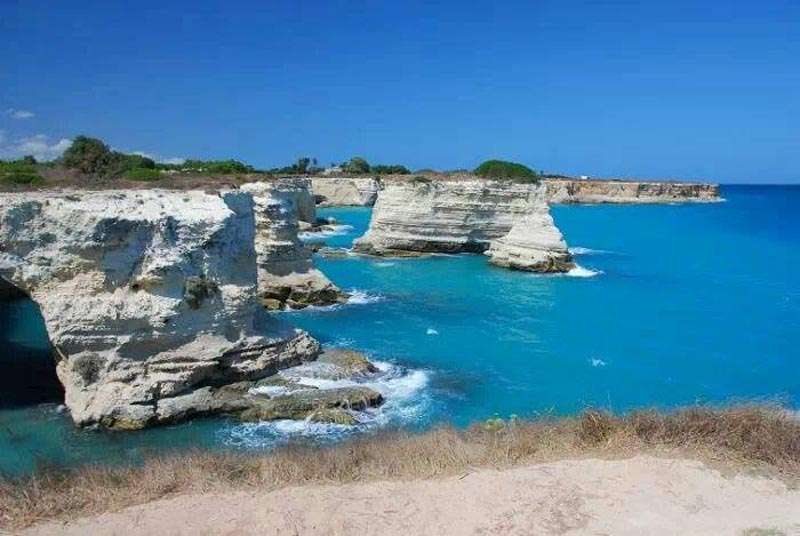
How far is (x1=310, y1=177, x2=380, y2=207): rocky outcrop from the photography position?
9131 cm

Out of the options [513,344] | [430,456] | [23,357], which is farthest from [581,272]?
[430,456]

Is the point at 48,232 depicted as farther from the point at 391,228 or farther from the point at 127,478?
the point at 391,228

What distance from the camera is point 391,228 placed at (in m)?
46.5

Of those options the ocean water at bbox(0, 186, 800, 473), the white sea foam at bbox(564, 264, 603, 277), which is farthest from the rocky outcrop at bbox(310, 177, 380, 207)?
the white sea foam at bbox(564, 264, 603, 277)

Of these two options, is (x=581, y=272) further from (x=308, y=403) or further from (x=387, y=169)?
(x=387, y=169)

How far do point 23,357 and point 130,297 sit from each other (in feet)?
22.1

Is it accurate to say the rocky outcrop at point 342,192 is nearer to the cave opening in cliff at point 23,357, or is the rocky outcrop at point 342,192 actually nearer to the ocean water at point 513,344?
the ocean water at point 513,344

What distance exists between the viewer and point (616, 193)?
124562 mm

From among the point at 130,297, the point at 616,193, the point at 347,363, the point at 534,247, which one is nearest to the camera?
A: the point at 130,297

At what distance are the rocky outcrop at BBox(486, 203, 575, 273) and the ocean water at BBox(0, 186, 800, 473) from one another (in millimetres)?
1493

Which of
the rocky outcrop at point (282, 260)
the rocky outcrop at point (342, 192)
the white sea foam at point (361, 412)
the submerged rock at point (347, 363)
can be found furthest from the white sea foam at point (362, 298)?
the rocky outcrop at point (342, 192)

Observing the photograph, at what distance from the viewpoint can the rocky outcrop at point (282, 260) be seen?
2762 centimetres

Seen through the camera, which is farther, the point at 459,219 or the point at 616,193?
the point at 616,193

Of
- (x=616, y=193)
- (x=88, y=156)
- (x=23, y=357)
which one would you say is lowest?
(x=23, y=357)
